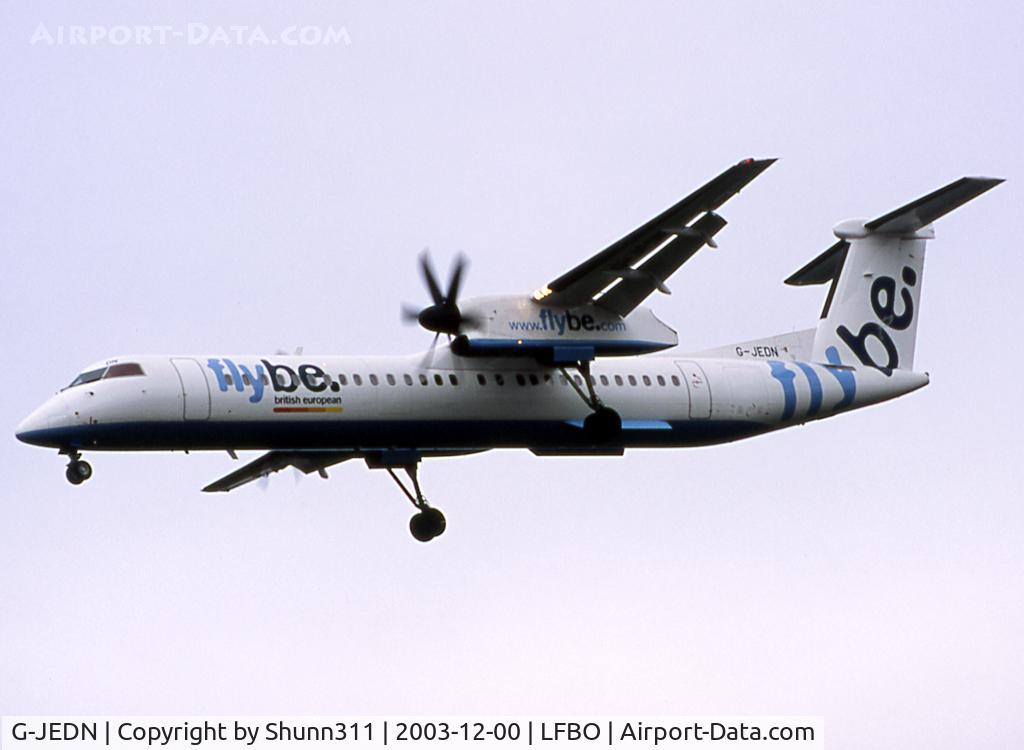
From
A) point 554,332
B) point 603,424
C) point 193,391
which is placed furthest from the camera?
point 603,424

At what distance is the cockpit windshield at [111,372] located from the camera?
25.5m

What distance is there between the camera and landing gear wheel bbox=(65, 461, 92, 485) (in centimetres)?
2523

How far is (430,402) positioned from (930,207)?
823cm

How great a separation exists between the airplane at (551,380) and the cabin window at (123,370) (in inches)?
0.8

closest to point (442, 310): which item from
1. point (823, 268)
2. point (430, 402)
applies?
point (430, 402)

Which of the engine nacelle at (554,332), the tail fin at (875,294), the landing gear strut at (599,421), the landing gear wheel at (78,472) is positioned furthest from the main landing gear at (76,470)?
the tail fin at (875,294)

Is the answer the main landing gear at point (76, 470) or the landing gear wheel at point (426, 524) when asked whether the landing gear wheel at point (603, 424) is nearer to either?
the landing gear wheel at point (426, 524)

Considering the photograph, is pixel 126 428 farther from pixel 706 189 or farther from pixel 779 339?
pixel 779 339

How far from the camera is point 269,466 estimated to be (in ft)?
97.1

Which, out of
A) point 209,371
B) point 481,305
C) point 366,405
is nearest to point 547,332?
point 481,305

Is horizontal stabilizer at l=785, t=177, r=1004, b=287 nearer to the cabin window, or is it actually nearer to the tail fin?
the tail fin

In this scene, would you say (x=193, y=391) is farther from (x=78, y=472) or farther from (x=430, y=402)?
(x=430, y=402)

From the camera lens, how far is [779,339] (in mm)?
29984

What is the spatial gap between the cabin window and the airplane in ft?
0.07
